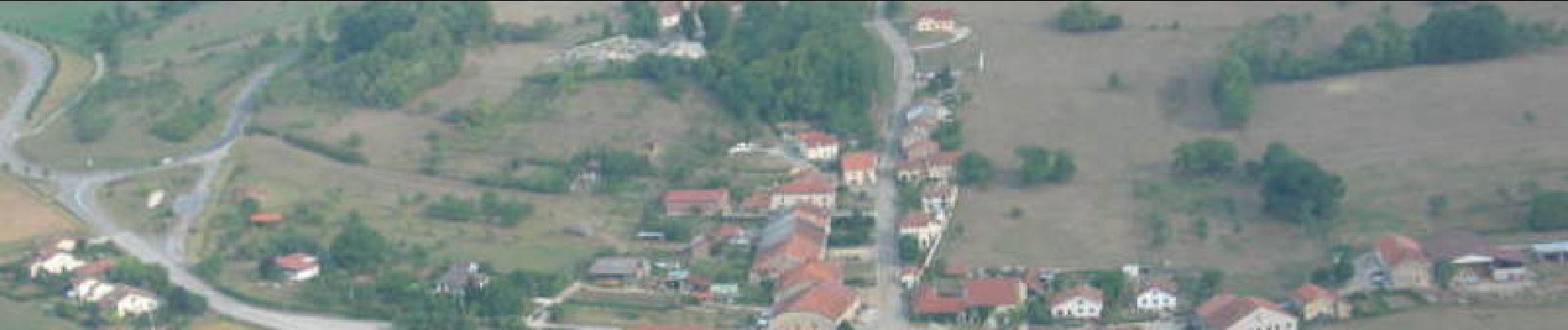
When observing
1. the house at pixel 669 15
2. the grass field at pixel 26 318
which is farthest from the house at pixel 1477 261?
the house at pixel 669 15

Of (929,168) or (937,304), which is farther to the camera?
(929,168)

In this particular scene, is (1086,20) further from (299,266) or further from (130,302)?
(130,302)

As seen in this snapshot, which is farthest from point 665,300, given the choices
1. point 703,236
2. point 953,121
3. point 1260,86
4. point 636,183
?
point 1260,86

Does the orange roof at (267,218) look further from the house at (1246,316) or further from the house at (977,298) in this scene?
the house at (1246,316)

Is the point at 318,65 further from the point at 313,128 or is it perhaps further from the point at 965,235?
the point at 965,235

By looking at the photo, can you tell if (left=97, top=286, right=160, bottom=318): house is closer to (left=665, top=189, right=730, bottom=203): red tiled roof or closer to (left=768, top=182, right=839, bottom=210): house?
(left=665, top=189, right=730, bottom=203): red tiled roof

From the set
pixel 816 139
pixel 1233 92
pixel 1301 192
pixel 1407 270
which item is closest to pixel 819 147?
pixel 816 139
